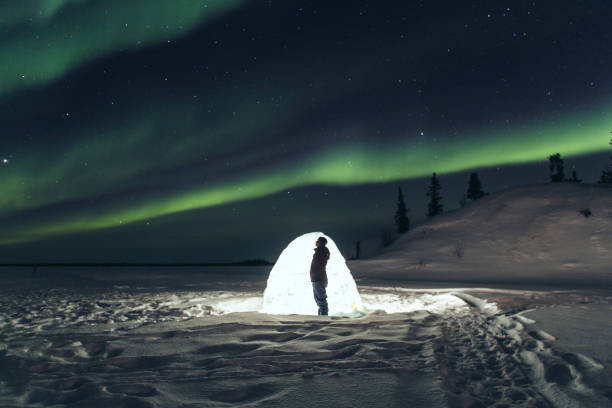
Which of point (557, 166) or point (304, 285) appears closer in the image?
point (304, 285)

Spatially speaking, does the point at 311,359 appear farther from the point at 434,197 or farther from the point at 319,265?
the point at 434,197

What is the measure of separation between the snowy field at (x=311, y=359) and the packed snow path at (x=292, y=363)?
2cm

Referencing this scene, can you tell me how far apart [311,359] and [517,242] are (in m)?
28.7

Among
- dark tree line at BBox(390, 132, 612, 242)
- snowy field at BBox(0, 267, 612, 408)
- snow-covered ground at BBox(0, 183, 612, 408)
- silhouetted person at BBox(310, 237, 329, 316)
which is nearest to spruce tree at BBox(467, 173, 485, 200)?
dark tree line at BBox(390, 132, 612, 242)

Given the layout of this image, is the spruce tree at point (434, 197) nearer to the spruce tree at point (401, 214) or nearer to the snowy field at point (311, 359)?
the spruce tree at point (401, 214)

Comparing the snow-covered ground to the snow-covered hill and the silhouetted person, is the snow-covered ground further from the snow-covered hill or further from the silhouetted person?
the snow-covered hill

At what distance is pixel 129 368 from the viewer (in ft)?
15.6

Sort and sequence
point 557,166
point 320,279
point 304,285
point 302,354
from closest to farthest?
point 302,354
point 320,279
point 304,285
point 557,166

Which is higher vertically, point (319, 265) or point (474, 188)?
point (474, 188)

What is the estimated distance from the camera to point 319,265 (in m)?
8.67

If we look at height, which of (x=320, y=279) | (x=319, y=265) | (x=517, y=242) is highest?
(x=319, y=265)

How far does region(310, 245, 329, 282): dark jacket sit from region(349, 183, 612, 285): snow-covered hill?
15357mm

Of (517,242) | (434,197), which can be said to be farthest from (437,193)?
(517,242)

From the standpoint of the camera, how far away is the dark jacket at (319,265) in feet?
28.4
